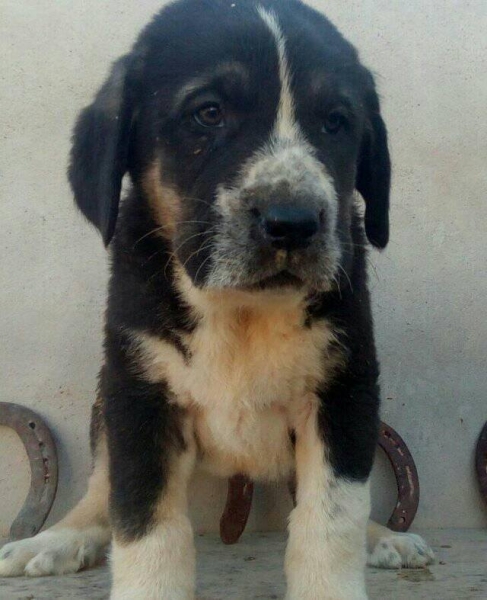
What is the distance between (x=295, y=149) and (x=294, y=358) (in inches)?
28.1

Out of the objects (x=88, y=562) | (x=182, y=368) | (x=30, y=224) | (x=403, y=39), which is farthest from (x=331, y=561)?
(x=403, y=39)

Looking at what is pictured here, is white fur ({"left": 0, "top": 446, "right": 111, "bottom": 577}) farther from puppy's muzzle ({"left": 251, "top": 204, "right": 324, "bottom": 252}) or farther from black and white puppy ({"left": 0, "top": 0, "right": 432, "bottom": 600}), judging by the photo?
puppy's muzzle ({"left": 251, "top": 204, "right": 324, "bottom": 252})

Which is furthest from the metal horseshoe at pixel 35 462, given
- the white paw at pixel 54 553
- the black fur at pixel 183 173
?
the black fur at pixel 183 173

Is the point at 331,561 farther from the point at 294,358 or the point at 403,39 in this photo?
the point at 403,39

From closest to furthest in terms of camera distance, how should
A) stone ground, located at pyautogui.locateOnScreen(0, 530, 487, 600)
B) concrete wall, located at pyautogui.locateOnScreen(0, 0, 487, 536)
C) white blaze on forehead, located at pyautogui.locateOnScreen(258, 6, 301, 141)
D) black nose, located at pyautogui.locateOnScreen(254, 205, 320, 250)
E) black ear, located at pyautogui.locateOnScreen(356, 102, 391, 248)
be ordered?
black nose, located at pyautogui.locateOnScreen(254, 205, 320, 250)
white blaze on forehead, located at pyautogui.locateOnScreen(258, 6, 301, 141)
stone ground, located at pyautogui.locateOnScreen(0, 530, 487, 600)
black ear, located at pyautogui.locateOnScreen(356, 102, 391, 248)
concrete wall, located at pyautogui.locateOnScreen(0, 0, 487, 536)

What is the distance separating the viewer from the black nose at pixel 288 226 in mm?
2111

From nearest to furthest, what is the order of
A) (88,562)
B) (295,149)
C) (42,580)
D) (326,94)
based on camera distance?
1. (295,149)
2. (326,94)
3. (42,580)
4. (88,562)

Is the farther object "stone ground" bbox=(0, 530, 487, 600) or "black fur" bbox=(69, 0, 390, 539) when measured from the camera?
"stone ground" bbox=(0, 530, 487, 600)

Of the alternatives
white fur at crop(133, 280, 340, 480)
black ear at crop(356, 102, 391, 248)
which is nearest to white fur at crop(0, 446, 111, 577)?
white fur at crop(133, 280, 340, 480)

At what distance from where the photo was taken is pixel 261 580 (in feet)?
10.0

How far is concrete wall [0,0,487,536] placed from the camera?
156 inches

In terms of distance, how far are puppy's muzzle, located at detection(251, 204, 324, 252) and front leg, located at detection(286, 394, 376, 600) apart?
711mm

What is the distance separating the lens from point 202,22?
8.54 feet

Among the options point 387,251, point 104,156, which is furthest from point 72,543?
point 387,251
